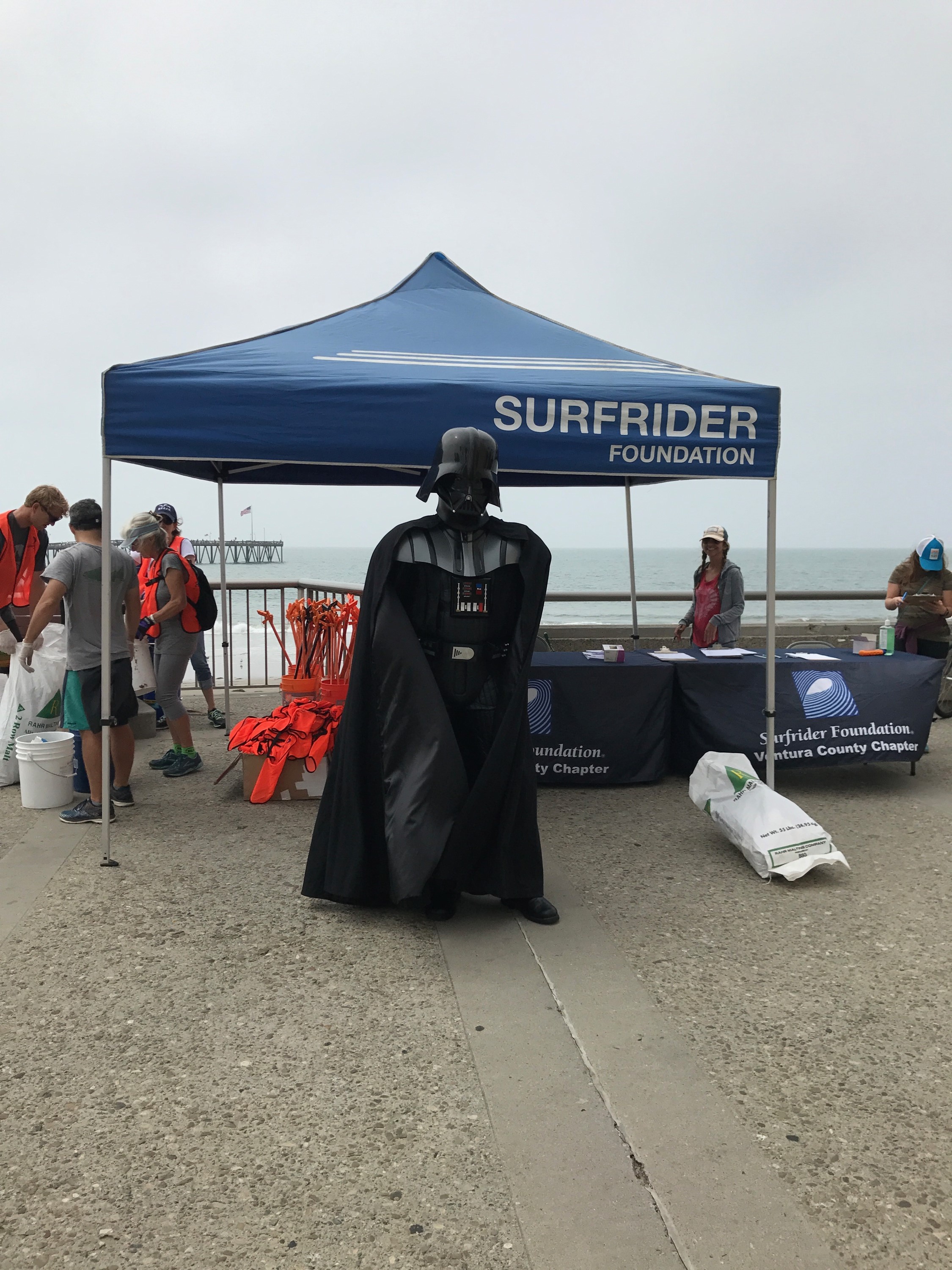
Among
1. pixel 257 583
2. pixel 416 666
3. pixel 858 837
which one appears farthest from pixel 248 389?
pixel 257 583

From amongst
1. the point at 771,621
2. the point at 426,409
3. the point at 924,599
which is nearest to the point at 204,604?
the point at 426,409

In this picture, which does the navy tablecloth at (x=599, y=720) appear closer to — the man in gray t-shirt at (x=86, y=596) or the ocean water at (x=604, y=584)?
the ocean water at (x=604, y=584)

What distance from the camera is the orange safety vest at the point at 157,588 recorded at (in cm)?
611

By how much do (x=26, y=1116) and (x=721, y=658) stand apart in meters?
4.68

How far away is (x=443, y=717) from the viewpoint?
357cm

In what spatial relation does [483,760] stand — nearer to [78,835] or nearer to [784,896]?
[784,896]

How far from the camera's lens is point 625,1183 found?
2.13 m

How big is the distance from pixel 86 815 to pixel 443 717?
2535mm

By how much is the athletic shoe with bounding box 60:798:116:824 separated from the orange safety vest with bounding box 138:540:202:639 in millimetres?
1516

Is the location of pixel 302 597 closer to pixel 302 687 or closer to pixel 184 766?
pixel 302 687

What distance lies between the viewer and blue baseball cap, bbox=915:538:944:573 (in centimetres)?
665

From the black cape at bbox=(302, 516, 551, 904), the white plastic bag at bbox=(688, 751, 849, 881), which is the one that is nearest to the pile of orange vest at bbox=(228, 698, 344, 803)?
the black cape at bbox=(302, 516, 551, 904)

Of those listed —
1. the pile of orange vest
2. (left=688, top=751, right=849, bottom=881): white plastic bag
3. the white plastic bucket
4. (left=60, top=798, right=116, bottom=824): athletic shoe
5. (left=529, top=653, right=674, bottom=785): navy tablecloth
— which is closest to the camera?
(left=688, top=751, right=849, bottom=881): white plastic bag

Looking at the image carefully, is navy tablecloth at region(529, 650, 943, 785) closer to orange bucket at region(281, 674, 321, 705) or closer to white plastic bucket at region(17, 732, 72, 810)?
orange bucket at region(281, 674, 321, 705)
